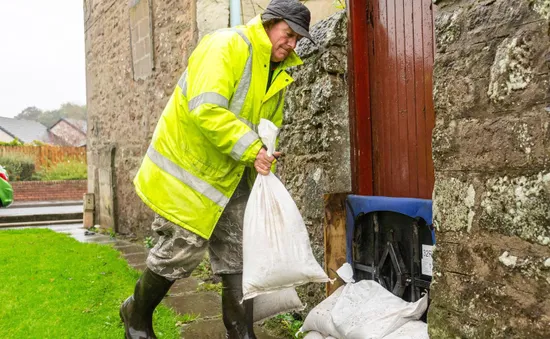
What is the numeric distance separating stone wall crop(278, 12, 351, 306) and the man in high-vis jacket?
63cm

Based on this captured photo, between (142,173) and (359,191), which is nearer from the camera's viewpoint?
(142,173)

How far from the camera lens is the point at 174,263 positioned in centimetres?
249

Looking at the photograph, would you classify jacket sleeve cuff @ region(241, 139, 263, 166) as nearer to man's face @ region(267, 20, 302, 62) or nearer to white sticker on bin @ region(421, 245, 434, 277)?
man's face @ region(267, 20, 302, 62)

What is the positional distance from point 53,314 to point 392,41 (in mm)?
2950

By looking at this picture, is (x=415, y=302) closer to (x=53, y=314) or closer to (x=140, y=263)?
(x=53, y=314)

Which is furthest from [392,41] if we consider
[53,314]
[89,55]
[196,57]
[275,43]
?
[89,55]

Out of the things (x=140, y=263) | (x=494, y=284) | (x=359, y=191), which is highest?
(x=359, y=191)

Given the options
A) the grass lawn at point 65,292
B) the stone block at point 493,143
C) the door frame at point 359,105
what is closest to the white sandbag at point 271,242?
the stone block at point 493,143

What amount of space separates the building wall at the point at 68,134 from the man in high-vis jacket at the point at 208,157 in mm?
55781

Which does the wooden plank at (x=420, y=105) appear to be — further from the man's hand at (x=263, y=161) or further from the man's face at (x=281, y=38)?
the man's hand at (x=263, y=161)

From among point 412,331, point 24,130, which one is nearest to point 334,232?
point 412,331

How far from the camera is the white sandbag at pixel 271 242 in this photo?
7.57ft

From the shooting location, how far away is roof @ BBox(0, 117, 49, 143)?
149 ft

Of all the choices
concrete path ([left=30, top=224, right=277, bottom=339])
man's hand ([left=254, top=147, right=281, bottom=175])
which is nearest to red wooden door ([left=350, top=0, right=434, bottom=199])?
man's hand ([left=254, top=147, right=281, bottom=175])
